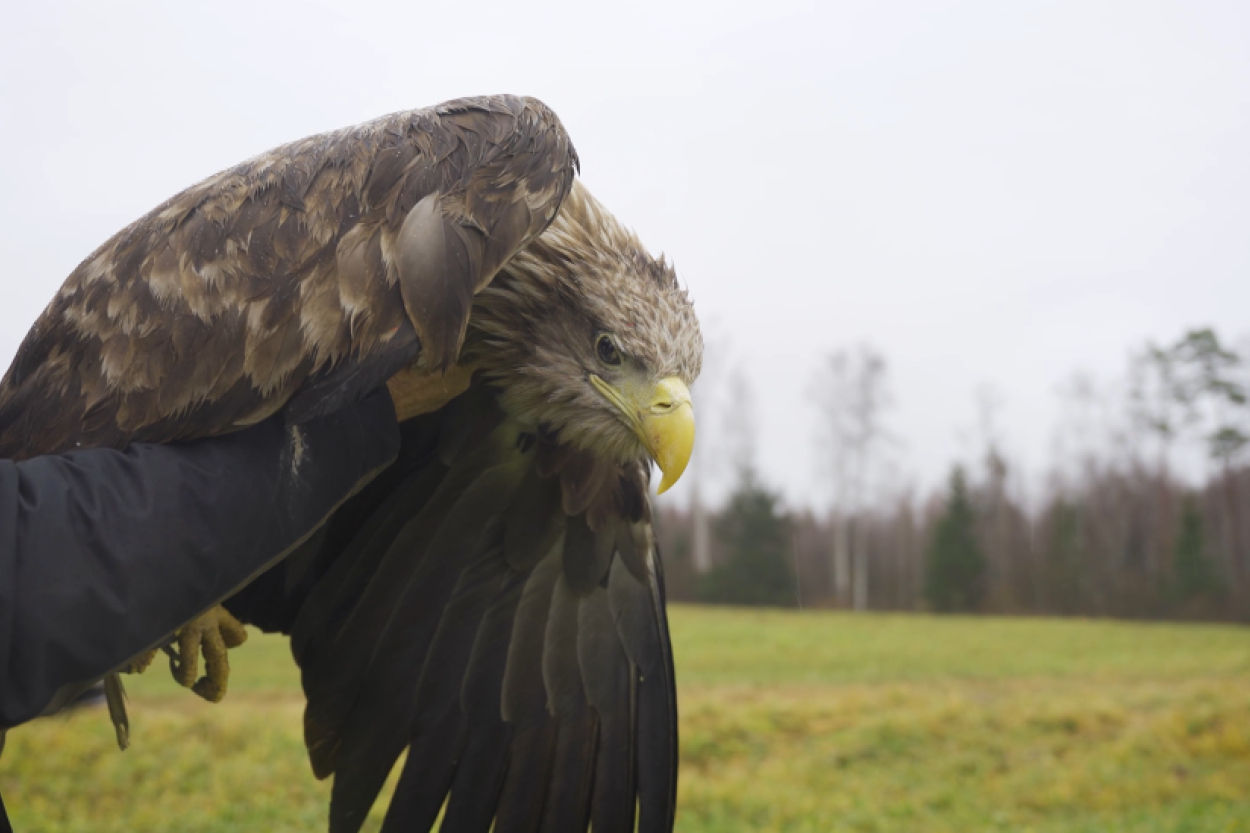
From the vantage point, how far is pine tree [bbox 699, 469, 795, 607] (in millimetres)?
13367

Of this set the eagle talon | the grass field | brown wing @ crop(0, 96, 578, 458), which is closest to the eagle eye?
brown wing @ crop(0, 96, 578, 458)

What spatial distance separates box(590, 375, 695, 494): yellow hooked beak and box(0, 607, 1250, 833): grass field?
4951 millimetres

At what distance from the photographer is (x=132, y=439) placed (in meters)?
1.45

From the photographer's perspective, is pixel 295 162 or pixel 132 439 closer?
pixel 132 439

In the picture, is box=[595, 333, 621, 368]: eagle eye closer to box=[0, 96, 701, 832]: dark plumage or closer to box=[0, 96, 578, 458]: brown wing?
box=[0, 96, 701, 832]: dark plumage

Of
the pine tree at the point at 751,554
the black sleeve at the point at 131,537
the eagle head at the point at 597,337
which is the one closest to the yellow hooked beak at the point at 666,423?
the eagle head at the point at 597,337

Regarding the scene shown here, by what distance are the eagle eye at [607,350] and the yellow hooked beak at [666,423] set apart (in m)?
0.07

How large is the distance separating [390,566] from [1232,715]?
9076mm

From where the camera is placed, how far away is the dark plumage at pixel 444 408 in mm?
1452

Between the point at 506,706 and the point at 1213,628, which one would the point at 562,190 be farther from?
the point at 1213,628

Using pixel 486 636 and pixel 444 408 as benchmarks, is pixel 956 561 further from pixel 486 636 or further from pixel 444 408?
pixel 444 408

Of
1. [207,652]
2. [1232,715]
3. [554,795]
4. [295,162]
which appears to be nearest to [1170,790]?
[1232,715]

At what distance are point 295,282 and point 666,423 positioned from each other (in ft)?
2.49

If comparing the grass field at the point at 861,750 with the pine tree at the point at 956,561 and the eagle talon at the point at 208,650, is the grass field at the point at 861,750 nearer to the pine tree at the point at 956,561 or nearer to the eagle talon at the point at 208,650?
the pine tree at the point at 956,561
